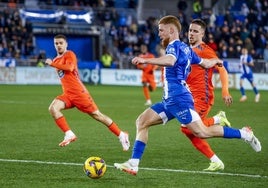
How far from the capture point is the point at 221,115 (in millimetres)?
13031

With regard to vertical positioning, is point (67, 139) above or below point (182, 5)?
above

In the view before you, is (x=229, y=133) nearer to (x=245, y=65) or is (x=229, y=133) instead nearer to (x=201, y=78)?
(x=201, y=78)

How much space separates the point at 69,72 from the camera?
49.4 feet

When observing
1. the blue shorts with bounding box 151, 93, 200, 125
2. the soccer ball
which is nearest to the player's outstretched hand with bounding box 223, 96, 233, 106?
the blue shorts with bounding box 151, 93, 200, 125

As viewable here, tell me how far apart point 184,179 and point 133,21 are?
39578 mm

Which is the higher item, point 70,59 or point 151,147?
point 70,59

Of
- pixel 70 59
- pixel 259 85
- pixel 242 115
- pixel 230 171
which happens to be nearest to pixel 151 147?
pixel 70 59

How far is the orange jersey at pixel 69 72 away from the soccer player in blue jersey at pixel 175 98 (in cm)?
381

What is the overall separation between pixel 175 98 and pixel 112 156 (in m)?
3.07

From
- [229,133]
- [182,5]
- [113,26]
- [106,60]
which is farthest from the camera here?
[182,5]

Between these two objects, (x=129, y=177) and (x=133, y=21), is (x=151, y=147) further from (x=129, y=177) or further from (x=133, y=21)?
(x=133, y=21)

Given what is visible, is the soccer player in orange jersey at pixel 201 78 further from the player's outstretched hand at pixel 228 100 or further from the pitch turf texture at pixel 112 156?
the pitch turf texture at pixel 112 156

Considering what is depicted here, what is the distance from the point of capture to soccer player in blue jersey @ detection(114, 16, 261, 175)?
1066cm

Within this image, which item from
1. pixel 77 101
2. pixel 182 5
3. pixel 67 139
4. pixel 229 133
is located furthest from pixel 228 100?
pixel 182 5
